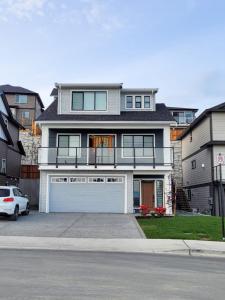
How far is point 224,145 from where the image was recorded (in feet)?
92.5

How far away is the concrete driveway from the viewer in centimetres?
1638

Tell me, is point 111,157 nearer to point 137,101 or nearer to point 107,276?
point 137,101

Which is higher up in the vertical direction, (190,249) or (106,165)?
(106,165)

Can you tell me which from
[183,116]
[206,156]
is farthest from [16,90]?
[206,156]

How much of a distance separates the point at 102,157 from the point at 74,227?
8.63m

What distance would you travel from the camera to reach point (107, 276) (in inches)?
343

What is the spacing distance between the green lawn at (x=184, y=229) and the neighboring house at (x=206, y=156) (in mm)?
6904

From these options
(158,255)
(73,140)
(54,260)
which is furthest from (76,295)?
(73,140)

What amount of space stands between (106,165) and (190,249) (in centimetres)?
1361

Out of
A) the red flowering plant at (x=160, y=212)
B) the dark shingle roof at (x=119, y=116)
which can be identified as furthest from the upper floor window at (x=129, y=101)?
the red flowering plant at (x=160, y=212)

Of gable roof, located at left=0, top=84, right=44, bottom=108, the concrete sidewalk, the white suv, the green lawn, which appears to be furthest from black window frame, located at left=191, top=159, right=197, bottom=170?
gable roof, located at left=0, top=84, right=44, bottom=108

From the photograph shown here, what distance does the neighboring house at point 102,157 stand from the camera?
26.4 meters

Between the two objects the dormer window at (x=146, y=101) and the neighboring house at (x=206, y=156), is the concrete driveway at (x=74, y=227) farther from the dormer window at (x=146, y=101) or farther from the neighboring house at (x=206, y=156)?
the dormer window at (x=146, y=101)

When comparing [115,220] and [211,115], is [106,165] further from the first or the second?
[211,115]
